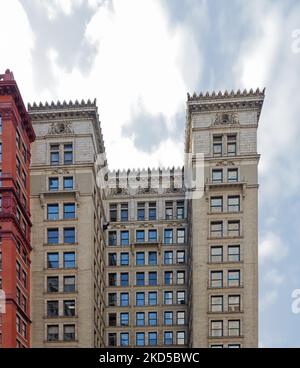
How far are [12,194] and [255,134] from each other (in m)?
31.2

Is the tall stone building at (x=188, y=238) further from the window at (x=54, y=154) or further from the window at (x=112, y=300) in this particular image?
the window at (x=112, y=300)

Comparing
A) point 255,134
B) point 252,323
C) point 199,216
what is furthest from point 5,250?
point 255,134

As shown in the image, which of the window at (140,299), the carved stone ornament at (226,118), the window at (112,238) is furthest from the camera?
the window at (112,238)

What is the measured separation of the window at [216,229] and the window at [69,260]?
677 inches

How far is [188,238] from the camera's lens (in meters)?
88.1

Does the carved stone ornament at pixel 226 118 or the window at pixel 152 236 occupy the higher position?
the carved stone ornament at pixel 226 118

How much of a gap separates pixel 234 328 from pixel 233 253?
29.1 feet

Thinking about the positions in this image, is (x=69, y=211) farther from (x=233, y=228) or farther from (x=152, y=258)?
(x=233, y=228)

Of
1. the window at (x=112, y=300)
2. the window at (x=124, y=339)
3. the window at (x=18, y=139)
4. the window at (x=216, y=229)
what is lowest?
the window at (x=124, y=339)

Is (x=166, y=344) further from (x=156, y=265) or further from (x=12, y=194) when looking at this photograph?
(x=12, y=194)

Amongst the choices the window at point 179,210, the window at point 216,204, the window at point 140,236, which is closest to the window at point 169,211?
the window at point 179,210

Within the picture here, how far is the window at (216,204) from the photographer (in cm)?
7512

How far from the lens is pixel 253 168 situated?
250ft

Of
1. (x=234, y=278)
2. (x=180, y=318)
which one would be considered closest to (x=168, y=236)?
(x=180, y=318)
